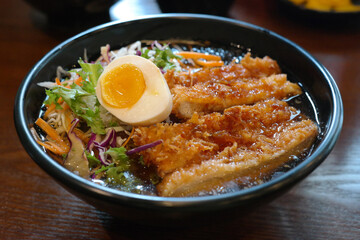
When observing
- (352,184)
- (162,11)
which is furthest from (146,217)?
(162,11)

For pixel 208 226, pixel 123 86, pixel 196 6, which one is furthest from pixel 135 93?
pixel 196 6

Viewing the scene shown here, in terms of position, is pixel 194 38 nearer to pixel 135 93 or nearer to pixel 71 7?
pixel 135 93

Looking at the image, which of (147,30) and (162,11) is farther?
(162,11)

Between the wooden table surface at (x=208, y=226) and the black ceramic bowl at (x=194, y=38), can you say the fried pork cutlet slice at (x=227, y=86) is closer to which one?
the black ceramic bowl at (x=194, y=38)

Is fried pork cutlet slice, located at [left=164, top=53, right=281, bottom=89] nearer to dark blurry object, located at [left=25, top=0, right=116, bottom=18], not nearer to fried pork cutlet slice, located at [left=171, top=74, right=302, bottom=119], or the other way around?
fried pork cutlet slice, located at [left=171, top=74, right=302, bottom=119]

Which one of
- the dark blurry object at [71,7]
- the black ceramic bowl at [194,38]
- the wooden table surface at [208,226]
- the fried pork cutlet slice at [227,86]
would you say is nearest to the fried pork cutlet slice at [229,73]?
the fried pork cutlet slice at [227,86]

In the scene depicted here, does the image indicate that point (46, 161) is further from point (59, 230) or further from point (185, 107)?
point (185, 107)
